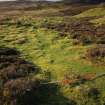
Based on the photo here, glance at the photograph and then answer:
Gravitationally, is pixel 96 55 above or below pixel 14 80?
above

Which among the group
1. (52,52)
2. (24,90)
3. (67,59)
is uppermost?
(52,52)

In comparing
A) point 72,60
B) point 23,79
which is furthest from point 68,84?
point 72,60

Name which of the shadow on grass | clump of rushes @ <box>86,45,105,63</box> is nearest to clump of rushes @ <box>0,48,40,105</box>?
the shadow on grass

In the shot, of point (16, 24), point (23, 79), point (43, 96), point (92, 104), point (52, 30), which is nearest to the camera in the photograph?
point (92, 104)

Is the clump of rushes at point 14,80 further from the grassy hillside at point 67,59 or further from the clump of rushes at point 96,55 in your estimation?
the clump of rushes at point 96,55

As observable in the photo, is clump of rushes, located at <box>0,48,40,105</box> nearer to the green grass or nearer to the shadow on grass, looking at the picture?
the shadow on grass

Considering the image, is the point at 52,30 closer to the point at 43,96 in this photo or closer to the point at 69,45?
the point at 69,45

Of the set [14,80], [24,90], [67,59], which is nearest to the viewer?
[24,90]

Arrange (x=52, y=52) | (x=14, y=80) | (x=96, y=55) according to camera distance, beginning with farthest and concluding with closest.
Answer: (x=52, y=52), (x=96, y=55), (x=14, y=80)

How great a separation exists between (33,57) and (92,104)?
1254 cm

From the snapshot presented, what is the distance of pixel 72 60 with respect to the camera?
1037 inches

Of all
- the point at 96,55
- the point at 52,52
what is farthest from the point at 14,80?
the point at 52,52

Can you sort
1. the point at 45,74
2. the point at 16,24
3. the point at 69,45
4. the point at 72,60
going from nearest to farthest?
the point at 45,74
the point at 72,60
the point at 69,45
the point at 16,24

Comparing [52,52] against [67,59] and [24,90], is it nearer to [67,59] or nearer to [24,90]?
[67,59]
